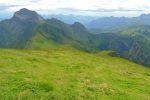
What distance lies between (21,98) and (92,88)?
790cm

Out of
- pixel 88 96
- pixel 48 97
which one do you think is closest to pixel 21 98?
pixel 48 97

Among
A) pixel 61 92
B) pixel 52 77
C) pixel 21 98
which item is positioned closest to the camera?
pixel 21 98

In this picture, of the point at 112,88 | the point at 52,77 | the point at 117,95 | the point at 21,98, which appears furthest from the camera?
the point at 52,77

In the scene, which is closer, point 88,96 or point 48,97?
point 48,97

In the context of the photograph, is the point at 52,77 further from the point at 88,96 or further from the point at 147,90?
the point at 147,90

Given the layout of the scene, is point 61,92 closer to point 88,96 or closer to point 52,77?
point 88,96

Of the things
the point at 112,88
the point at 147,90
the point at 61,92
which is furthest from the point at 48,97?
the point at 147,90

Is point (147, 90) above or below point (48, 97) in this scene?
below

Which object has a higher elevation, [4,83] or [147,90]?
[4,83]

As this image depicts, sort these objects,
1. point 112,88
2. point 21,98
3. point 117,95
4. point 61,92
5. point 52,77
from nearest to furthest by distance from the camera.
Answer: point 21,98 → point 61,92 → point 117,95 → point 112,88 → point 52,77

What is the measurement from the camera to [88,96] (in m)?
26.1

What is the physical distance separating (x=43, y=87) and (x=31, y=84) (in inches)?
47.4

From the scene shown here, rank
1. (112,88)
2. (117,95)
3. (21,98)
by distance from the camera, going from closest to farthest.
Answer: (21,98) < (117,95) < (112,88)

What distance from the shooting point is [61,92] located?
1021 inches
